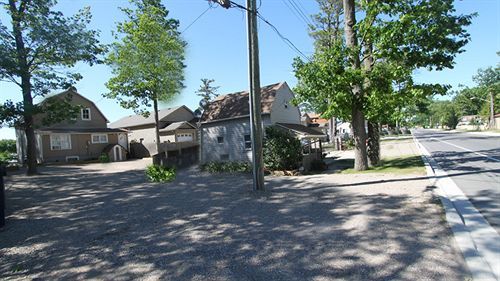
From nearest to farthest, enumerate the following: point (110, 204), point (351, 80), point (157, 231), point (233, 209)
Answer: point (157, 231), point (233, 209), point (110, 204), point (351, 80)

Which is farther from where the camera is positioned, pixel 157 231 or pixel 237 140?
pixel 237 140

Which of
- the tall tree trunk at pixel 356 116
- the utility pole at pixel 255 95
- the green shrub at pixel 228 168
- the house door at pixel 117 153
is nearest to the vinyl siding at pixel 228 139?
the green shrub at pixel 228 168

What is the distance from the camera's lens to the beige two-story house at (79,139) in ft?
82.6

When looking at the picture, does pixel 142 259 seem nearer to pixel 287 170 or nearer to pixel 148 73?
pixel 287 170

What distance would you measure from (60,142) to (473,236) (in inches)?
→ 1167

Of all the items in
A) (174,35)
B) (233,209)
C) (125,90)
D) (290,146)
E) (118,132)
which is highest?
(174,35)

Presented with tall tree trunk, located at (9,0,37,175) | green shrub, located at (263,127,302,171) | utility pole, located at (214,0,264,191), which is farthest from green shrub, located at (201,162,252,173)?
tall tree trunk, located at (9,0,37,175)

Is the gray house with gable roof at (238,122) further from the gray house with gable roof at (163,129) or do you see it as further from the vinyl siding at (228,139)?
the gray house with gable roof at (163,129)

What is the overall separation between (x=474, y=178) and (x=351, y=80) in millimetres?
5416

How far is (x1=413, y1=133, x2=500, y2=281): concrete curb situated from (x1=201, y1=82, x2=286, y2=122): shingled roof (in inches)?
511

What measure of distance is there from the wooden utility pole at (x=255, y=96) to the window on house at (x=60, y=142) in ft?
77.6

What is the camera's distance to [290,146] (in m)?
14.9

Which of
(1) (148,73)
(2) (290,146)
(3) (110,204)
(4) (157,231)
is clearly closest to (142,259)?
(4) (157,231)

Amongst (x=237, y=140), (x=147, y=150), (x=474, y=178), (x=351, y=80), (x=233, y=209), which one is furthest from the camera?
(x=147, y=150)
